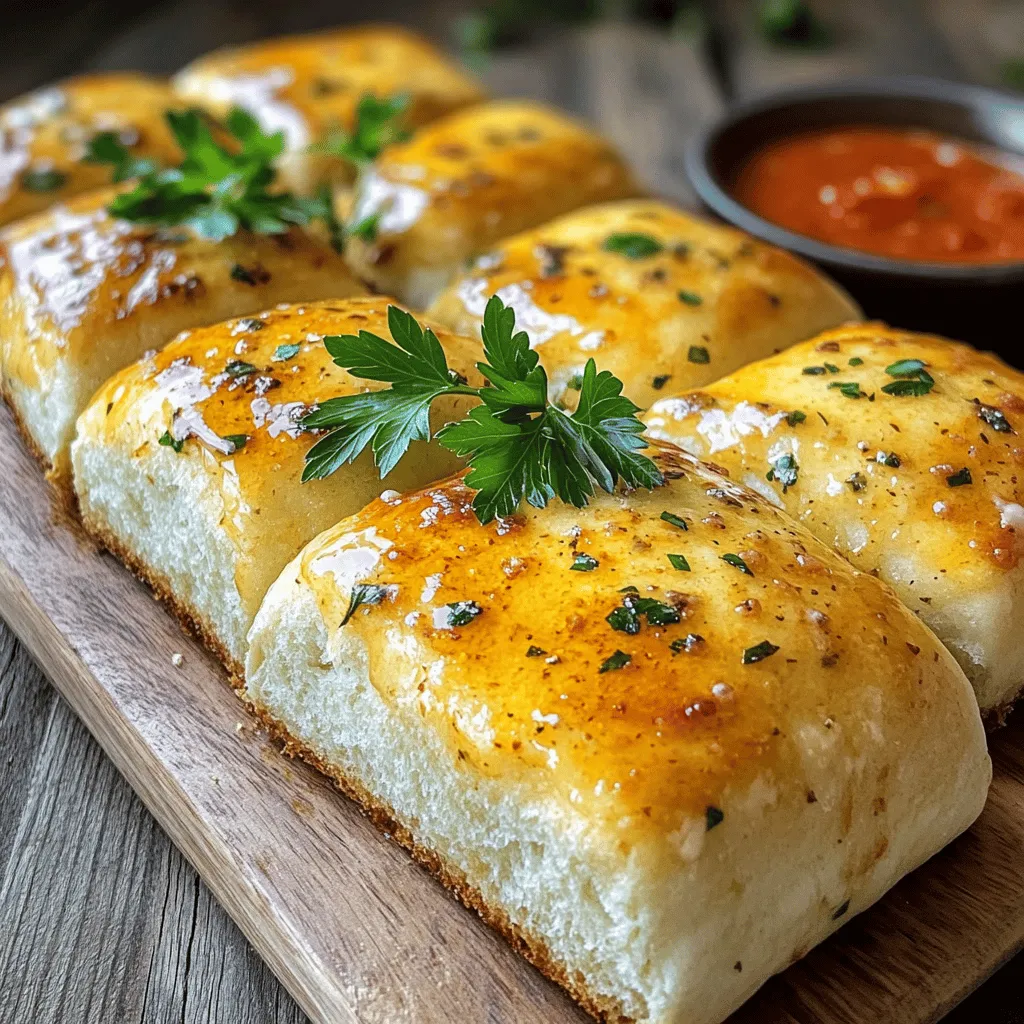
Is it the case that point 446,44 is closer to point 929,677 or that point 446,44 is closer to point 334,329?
point 334,329

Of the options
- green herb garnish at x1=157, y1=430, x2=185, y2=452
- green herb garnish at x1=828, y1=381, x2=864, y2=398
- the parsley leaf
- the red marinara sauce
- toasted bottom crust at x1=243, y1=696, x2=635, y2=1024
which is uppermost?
green herb garnish at x1=157, y1=430, x2=185, y2=452

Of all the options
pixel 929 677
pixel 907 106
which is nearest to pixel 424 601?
pixel 929 677

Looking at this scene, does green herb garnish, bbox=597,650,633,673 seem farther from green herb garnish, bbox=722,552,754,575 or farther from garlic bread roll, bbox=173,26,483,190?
garlic bread roll, bbox=173,26,483,190

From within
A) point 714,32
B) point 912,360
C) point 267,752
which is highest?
point 912,360

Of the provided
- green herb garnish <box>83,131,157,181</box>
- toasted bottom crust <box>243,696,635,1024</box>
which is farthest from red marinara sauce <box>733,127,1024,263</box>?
toasted bottom crust <box>243,696,635,1024</box>

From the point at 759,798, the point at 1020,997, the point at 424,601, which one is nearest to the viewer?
the point at 759,798

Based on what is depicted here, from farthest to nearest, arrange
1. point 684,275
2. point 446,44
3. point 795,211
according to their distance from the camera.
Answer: point 446,44 → point 795,211 → point 684,275

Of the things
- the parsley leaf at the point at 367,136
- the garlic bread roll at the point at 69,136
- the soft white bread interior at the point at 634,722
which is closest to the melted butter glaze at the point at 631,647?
the soft white bread interior at the point at 634,722
